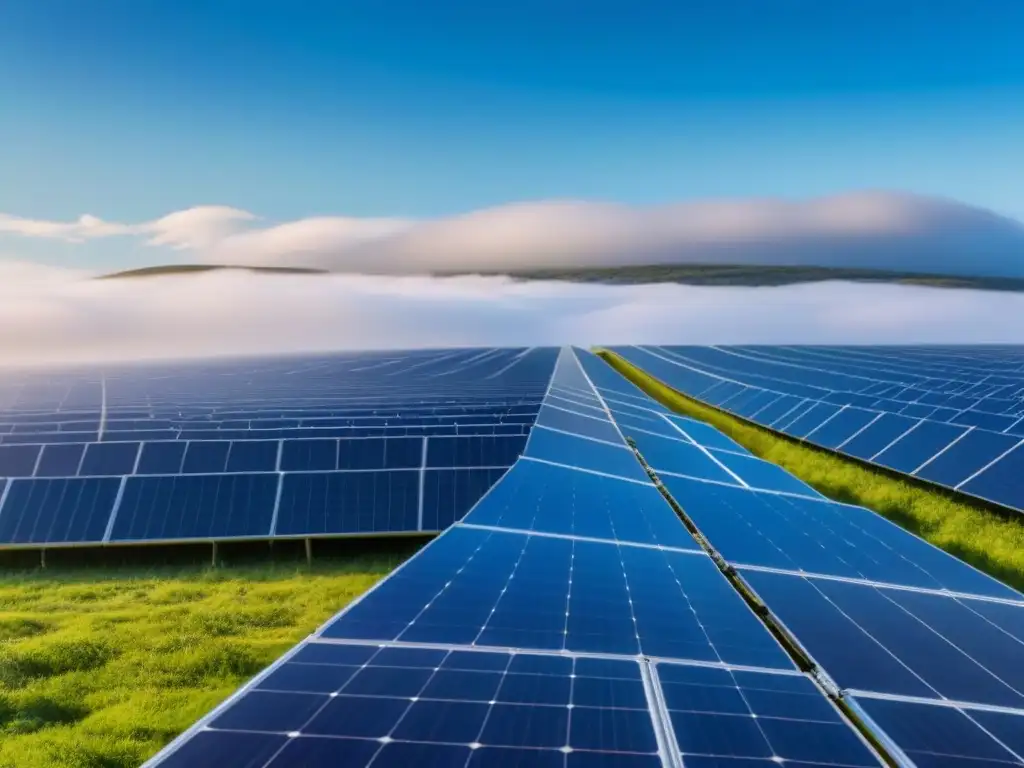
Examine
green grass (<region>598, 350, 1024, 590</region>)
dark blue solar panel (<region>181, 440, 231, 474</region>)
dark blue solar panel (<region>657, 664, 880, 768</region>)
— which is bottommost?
green grass (<region>598, 350, 1024, 590</region>)

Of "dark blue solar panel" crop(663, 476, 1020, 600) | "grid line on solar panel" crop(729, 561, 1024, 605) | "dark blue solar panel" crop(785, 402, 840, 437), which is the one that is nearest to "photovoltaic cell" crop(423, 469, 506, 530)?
"dark blue solar panel" crop(663, 476, 1020, 600)

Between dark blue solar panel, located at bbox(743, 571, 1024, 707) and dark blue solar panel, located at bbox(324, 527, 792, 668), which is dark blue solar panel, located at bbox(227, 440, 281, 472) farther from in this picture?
dark blue solar panel, located at bbox(743, 571, 1024, 707)

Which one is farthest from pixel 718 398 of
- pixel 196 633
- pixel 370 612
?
pixel 370 612

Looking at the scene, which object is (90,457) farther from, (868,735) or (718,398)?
(718,398)

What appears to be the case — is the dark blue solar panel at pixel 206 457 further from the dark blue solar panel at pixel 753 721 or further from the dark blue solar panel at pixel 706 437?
the dark blue solar panel at pixel 753 721

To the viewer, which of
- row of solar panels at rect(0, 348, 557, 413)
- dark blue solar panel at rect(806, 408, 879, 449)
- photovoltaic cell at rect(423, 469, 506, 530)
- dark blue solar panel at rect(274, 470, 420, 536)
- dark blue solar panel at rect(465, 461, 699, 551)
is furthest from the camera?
row of solar panels at rect(0, 348, 557, 413)

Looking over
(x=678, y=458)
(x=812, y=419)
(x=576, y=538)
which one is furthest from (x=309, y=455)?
(x=812, y=419)
